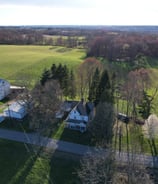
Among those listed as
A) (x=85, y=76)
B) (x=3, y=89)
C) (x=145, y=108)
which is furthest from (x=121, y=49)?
(x=3, y=89)

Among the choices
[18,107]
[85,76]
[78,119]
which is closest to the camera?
[78,119]

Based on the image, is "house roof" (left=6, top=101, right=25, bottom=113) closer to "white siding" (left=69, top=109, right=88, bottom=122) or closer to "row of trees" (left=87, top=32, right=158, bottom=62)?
"white siding" (left=69, top=109, right=88, bottom=122)

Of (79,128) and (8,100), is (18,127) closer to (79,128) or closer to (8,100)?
(79,128)

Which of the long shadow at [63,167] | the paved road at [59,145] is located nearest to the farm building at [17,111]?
the paved road at [59,145]

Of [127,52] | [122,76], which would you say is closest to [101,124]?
[122,76]

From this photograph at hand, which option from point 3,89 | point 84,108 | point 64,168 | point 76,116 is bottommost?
point 64,168

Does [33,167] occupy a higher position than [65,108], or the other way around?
[65,108]

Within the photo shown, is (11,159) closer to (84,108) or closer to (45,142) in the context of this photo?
(45,142)
